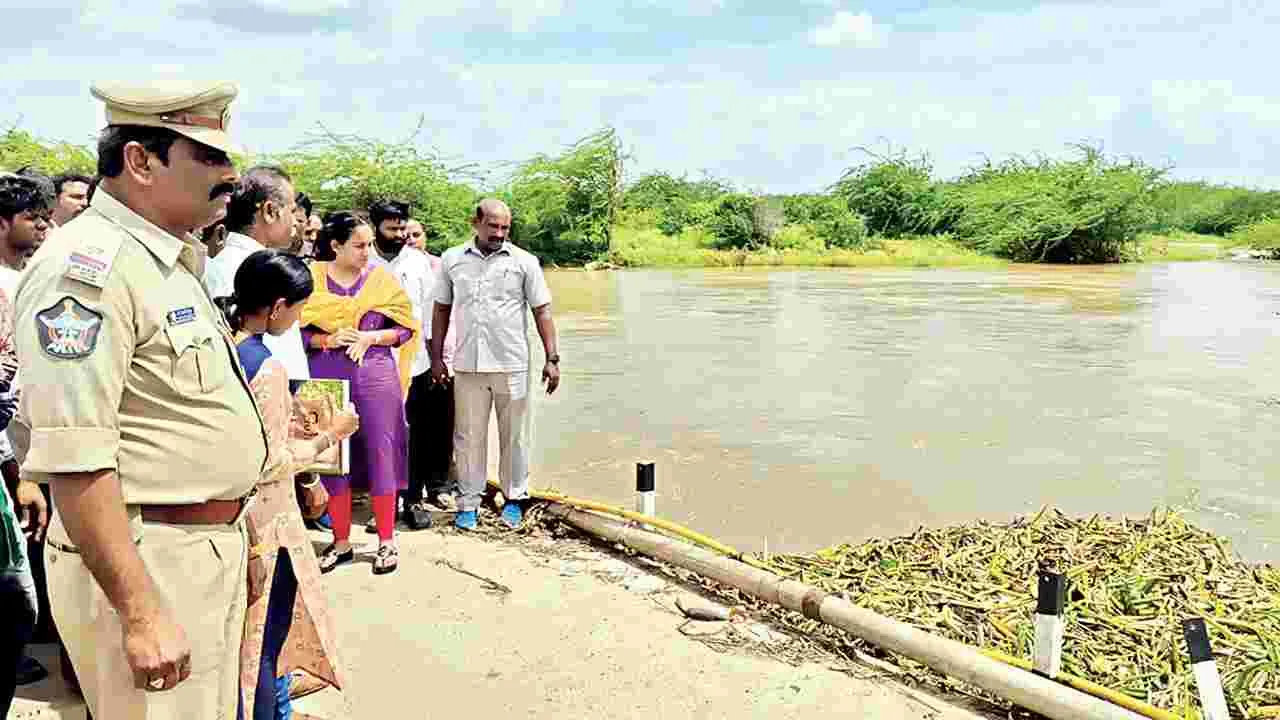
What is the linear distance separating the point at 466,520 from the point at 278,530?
2765mm

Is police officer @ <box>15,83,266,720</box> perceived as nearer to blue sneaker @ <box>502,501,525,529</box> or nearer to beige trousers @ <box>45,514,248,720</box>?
beige trousers @ <box>45,514,248,720</box>

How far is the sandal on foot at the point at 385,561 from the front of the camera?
496 centimetres

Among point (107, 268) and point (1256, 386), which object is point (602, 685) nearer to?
point (107, 268)

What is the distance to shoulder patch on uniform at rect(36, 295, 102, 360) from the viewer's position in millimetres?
1929

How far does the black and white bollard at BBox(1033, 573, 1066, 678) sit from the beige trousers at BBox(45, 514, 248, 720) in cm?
248

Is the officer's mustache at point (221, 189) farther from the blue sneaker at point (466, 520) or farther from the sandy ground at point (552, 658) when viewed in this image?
the blue sneaker at point (466, 520)

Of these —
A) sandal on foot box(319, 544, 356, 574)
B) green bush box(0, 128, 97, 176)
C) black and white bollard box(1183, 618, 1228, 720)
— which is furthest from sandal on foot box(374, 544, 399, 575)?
green bush box(0, 128, 97, 176)

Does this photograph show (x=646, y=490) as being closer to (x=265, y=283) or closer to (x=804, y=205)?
(x=265, y=283)

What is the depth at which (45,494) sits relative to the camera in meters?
3.41

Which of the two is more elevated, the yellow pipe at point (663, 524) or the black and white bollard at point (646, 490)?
the black and white bollard at point (646, 490)

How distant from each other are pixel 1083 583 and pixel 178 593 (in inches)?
141

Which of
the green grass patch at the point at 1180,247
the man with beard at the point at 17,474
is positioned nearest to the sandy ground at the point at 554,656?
the man with beard at the point at 17,474

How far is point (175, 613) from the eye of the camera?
7.11 feet

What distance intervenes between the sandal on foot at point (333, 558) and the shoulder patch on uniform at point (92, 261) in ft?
10.4
